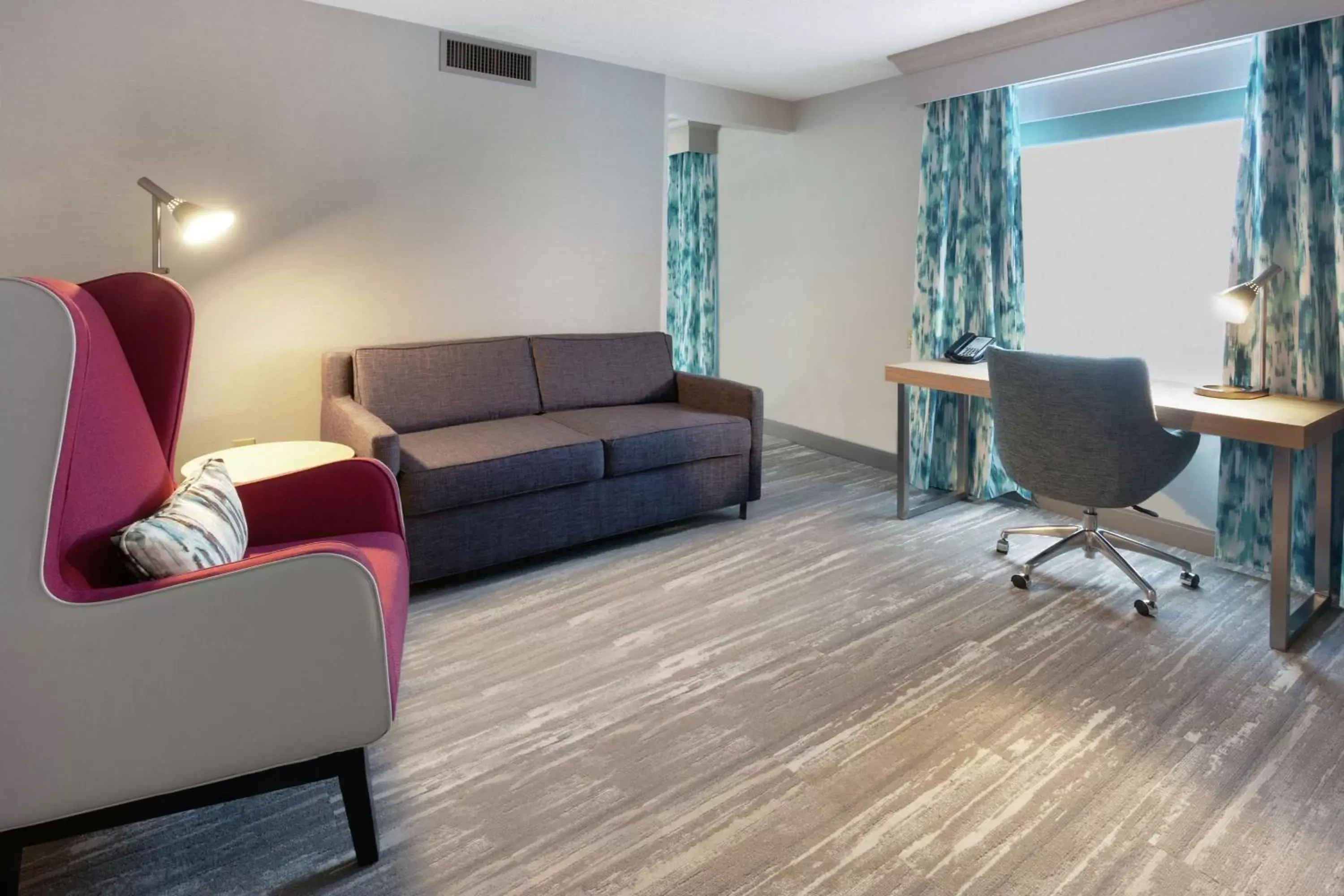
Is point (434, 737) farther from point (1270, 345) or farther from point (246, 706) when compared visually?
point (1270, 345)

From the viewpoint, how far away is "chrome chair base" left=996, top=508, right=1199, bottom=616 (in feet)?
9.48

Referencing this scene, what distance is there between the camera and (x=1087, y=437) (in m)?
2.76

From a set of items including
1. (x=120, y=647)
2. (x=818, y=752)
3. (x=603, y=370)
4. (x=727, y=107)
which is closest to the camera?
(x=120, y=647)

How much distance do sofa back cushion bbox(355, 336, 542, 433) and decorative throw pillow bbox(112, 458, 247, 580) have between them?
1362mm

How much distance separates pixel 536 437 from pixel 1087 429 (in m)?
2.02

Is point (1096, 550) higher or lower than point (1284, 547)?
lower

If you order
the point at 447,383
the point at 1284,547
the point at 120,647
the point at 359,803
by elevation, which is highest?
the point at 447,383

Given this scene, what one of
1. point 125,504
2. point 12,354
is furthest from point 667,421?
point 12,354

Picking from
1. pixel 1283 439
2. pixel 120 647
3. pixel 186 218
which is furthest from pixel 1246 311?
pixel 186 218

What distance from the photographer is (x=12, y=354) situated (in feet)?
4.23

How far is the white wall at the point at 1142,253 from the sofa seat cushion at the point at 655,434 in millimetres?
1656

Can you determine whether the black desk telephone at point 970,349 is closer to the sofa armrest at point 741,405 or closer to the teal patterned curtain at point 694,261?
the sofa armrest at point 741,405

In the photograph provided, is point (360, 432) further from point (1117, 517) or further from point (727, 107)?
point (1117, 517)

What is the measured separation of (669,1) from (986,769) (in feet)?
9.55
